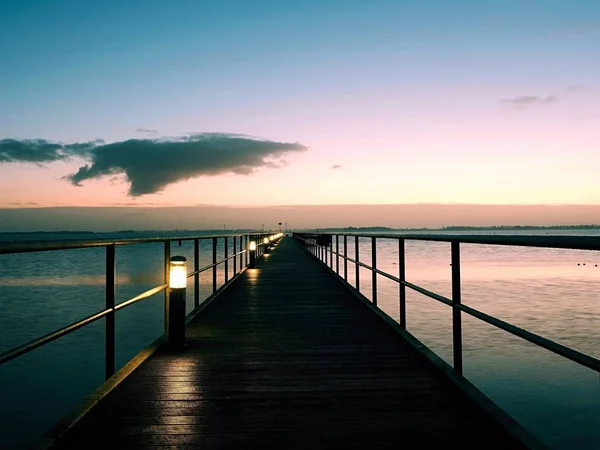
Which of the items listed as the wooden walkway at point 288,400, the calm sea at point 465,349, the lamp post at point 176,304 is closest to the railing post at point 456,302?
the wooden walkway at point 288,400

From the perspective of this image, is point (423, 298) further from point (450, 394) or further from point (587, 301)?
point (450, 394)

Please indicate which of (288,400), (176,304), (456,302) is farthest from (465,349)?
(288,400)

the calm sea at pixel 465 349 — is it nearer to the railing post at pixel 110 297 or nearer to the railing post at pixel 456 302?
the railing post at pixel 110 297

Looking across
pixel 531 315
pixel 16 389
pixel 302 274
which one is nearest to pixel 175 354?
pixel 16 389

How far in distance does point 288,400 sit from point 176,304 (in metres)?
1.84

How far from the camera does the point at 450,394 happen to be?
136 inches

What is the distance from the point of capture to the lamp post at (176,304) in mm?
4789

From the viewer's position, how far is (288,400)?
11.1ft

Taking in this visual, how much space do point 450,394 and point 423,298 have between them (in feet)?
52.7

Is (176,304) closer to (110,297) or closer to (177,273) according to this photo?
(177,273)

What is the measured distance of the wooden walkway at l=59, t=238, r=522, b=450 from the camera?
275cm

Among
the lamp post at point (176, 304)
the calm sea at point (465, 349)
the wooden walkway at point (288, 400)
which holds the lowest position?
the calm sea at point (465, 349)

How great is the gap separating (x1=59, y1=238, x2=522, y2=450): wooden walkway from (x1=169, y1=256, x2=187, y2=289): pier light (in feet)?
2.13

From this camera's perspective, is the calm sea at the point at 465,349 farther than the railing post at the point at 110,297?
Yes
